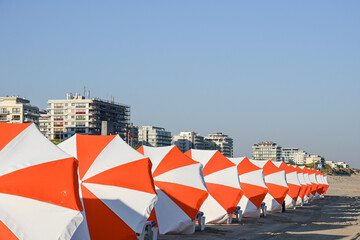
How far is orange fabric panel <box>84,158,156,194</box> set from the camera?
517 inches

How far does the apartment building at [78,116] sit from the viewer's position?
505ft

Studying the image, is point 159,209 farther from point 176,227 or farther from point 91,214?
point 91,214

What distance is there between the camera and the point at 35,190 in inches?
380

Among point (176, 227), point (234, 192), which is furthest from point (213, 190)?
point (176, 227)

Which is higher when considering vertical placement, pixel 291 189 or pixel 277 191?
pixel 277 191

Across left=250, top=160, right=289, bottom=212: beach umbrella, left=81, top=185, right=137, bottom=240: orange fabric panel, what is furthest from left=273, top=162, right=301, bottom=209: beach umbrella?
left=81, top=185, right=137, bottom=240: orange fabric panel

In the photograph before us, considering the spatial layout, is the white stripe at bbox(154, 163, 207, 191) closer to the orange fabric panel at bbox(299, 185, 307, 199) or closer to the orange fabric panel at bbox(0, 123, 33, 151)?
the orange fabric panel at bbox(0, 123, 33, 151)

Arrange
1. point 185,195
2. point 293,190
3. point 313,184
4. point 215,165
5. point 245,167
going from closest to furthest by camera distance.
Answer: point 185,195 → point 215,165 → point 245,167 → point 293,190 → point 313,184

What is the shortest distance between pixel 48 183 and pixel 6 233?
45.4 inches

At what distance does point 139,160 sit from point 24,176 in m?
4.42

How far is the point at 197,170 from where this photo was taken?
19078mm

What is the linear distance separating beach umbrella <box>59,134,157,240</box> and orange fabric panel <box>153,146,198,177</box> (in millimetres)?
3953

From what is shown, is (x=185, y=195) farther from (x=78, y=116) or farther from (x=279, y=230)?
(x=78, y=116)

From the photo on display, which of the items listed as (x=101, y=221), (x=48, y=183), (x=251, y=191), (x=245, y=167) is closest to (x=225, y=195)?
(x=251, y=191)
